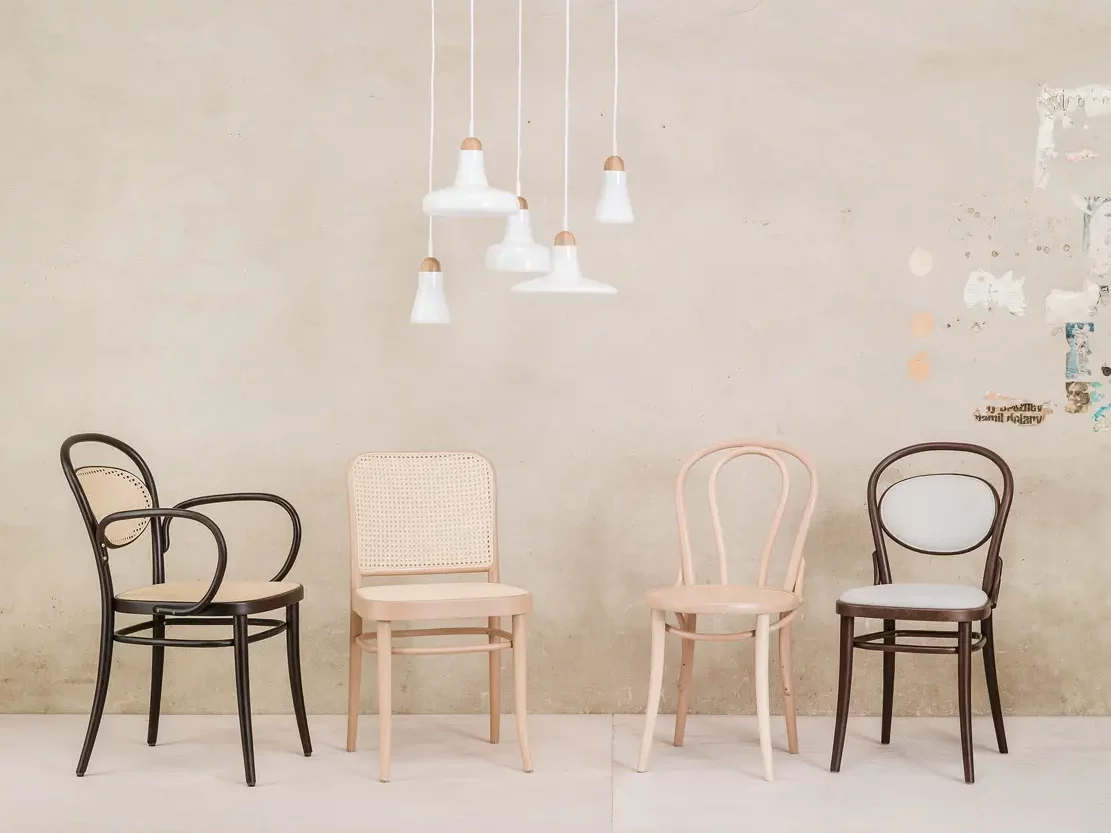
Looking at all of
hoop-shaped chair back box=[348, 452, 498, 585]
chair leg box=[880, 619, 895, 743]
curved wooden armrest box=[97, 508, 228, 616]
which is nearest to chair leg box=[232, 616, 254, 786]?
curved wooden armrest box=[97, 508, 228, 616]

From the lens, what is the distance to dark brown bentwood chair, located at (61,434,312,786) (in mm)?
3135

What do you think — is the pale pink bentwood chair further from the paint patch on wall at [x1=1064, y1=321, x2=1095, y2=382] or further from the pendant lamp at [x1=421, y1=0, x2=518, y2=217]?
the pendant lamp at [x1=421, y1=0, x2=518, y2=217]

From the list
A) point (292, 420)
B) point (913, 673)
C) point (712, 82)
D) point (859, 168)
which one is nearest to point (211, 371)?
point (292, 420)

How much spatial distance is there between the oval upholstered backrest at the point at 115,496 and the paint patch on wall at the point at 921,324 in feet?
8.68

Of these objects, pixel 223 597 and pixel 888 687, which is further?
pixel 888 687

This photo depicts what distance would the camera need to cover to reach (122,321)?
4.02m

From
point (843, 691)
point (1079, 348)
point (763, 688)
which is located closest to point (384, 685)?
point (763, 688)

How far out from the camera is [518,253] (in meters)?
3.07

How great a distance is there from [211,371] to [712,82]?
206 centimetres

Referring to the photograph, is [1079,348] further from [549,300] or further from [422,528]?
[422,528]

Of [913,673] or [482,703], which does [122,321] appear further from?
[913,673]

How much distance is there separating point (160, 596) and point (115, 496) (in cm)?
50

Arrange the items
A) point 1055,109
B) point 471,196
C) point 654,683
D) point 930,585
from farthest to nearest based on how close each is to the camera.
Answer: point 1055,109 < point 930,585 < point 654,683 < point 471,196

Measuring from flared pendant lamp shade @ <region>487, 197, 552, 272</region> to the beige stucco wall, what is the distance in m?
0.82
